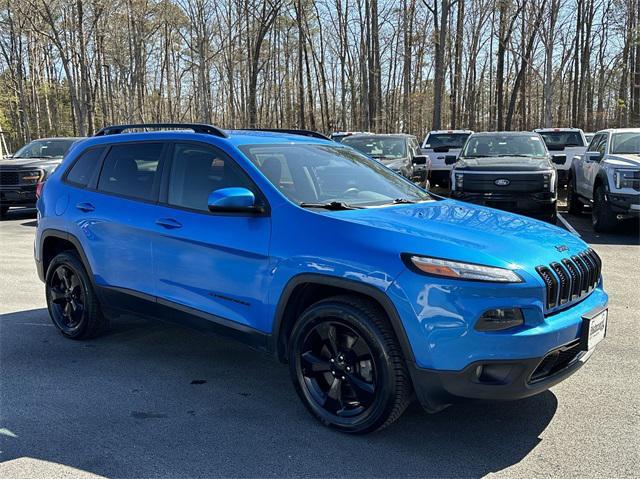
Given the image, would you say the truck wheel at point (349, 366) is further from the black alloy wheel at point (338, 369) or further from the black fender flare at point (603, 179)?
the black fender flare at point (603, 179)

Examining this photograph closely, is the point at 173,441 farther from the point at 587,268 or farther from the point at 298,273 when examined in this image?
the point at 587,268

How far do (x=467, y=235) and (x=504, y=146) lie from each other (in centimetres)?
1001

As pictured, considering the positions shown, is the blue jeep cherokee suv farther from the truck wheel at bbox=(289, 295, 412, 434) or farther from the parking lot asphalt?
the parking lot asphalt

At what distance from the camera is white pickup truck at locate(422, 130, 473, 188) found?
55.9ft

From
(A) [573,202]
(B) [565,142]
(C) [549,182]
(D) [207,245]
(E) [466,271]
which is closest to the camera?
(E) [466,271]

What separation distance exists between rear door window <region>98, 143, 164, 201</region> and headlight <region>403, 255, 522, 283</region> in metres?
2.34

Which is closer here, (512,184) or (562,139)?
(512,184)

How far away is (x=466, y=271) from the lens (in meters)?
2.89

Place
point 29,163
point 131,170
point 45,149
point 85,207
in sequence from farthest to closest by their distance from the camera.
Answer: point 45,149, point 29,163, point 85,207, point 131,170

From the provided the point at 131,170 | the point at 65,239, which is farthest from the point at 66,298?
the point at 131,170

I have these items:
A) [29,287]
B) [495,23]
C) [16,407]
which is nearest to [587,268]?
[16,407]

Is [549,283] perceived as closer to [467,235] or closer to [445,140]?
[467,235]

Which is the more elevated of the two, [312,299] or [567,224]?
[312,299]

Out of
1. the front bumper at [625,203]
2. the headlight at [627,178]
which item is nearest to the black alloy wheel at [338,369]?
the front bumper at [625,203]
